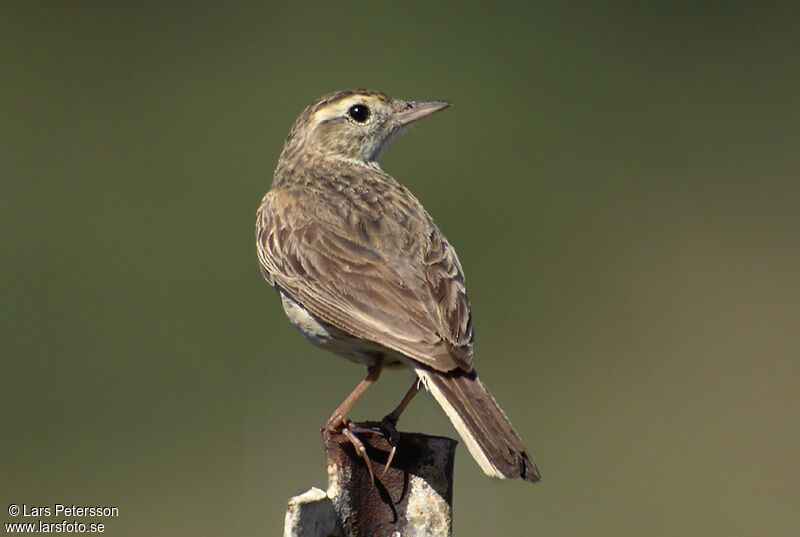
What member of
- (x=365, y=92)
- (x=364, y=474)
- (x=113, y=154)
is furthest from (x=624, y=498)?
(x=113, y=154)

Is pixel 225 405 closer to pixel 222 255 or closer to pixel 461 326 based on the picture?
pixel 222 255

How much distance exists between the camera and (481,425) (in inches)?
165

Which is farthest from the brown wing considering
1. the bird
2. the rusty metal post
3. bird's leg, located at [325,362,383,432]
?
the rusty metal post

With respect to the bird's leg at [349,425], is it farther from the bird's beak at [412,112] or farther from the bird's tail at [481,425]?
the bird's beak at [412,112]

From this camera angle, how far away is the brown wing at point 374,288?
4.59 metres

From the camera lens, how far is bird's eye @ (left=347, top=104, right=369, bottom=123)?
6.50 m

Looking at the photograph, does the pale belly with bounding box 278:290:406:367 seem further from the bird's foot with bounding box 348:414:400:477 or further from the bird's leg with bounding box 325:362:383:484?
the bird's foot with bounding box 348:414:400:477

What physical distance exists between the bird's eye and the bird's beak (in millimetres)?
144

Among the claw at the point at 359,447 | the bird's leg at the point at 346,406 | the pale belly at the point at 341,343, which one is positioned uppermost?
the pale belly at the point at 341,343

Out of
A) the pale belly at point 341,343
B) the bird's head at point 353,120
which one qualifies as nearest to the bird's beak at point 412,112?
the bird's head at point 353,120

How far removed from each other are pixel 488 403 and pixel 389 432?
14.2 inches

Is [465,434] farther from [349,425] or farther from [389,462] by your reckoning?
[349,425]

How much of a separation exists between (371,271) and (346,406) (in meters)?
0.59

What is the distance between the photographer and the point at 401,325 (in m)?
4.67
